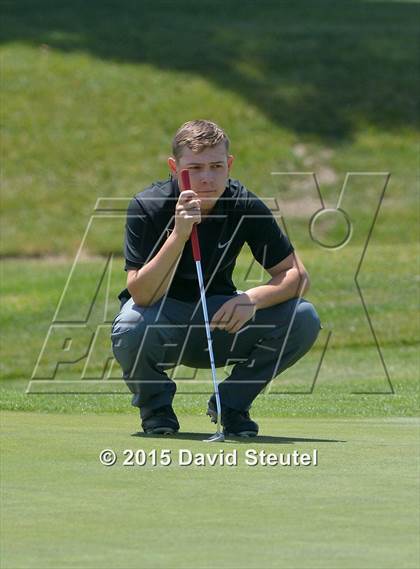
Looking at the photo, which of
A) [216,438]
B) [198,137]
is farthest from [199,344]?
[198,137]

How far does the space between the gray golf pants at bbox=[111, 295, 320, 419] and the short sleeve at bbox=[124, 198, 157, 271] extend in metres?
0.20

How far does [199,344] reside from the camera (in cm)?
657

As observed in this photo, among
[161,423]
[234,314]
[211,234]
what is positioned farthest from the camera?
[211,234]

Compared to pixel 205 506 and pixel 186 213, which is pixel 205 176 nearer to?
pixel 186 213

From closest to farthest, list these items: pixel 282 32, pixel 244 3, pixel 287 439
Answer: pixel 287 439, pixel 282 32, pixel 244 3

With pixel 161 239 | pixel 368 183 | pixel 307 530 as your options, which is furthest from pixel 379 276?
pixel 307 530

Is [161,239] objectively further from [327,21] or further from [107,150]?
[327,21]

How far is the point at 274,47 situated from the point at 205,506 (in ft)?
92.0

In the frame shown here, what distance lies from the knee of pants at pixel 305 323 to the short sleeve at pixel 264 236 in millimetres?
251

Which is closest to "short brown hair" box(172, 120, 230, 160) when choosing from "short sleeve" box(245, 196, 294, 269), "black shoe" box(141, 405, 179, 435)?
"short sleeve" box(245, 196, 294, 269)

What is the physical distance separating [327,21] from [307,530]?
103ft

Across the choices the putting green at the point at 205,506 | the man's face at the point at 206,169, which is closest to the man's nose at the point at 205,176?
the man's face at the point at 206,169

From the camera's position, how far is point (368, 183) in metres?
26.2

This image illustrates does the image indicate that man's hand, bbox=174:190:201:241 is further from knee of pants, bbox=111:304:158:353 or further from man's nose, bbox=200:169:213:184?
knee of pants, bbox=111:304:158:353
